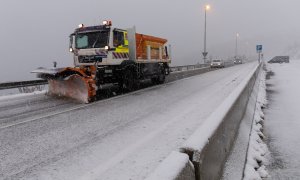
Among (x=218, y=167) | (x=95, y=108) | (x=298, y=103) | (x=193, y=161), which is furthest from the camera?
(x=298, y=103)

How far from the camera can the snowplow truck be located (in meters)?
11.5

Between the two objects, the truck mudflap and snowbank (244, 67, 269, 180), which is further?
the truck mudflap

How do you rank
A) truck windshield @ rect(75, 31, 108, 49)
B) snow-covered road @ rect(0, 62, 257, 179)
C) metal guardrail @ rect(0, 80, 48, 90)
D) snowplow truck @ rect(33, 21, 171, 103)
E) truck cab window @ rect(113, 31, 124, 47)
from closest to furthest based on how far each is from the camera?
1. snow-covered road @ rect(0, 62, 257, 179)
2. snowplow truck @ rect(33, 21, 171, 103)
3. truck windshield @ rect(75, 31, 108, 49)
4. truck cab window @ rect(113, 31, 124, 47)
5. metal guardrail @ rect(0, 80, 48, 90)

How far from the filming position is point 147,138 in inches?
245

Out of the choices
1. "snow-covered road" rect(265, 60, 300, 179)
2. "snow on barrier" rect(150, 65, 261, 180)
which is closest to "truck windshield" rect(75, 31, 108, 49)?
"snow-covered road" rect(265, 60, 300, 179)

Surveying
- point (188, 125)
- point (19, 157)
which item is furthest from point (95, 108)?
point (19, 157)

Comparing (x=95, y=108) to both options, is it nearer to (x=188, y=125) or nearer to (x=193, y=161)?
(x=188, y=125)

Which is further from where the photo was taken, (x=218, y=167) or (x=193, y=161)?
(x=218, y=167)

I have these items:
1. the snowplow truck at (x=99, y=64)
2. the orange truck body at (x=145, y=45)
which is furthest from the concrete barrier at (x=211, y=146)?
the orange truck body at (x=145, y=45)

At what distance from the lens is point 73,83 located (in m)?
11.6

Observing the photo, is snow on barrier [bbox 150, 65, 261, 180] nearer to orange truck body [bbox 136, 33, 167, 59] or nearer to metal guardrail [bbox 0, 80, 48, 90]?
orange truck body [bbox 136, 33, 167, 59]

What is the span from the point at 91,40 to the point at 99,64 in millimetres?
1123

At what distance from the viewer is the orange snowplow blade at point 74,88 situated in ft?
36.6

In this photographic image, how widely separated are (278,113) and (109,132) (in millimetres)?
6237
